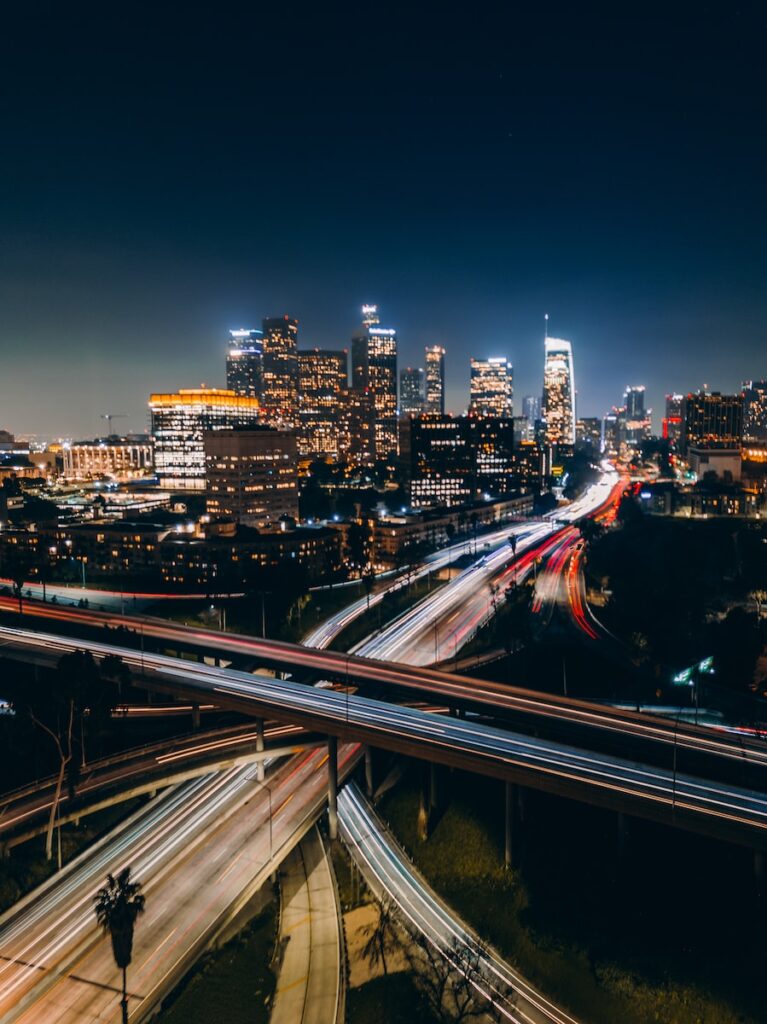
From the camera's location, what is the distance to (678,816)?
103 ft

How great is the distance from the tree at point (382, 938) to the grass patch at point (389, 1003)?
0.76m

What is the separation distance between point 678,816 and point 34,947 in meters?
30.6

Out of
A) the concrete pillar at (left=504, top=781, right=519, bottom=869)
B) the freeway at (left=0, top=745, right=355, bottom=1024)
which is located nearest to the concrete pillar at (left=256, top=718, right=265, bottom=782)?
the freeway at (left=0, top=745, right=355, bottom=1024)

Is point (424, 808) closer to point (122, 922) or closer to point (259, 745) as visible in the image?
point (259, 745)

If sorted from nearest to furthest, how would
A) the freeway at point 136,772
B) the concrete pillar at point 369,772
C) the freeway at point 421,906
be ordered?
the freeway at point 421,906, the freeway at point 136,772, the concrete pillar at point 369,772

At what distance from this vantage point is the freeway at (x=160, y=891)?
27.4m

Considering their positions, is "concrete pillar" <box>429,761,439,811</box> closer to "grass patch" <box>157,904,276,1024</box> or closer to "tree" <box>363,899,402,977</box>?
"tree" <box>363,899,402,977</box>

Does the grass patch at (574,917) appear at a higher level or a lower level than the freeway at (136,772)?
lower

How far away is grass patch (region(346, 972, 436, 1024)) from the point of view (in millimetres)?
30516

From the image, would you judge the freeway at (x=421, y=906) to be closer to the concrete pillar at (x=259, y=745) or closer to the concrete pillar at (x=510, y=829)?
the concrete pillar at (x=510, y=829)

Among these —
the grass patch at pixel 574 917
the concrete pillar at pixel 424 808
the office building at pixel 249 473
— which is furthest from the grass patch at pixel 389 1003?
the office building at pixel 249 473

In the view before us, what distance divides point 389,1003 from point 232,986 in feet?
25.0

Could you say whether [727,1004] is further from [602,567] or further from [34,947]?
[602,567]

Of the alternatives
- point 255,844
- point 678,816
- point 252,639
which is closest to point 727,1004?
point 678,816
